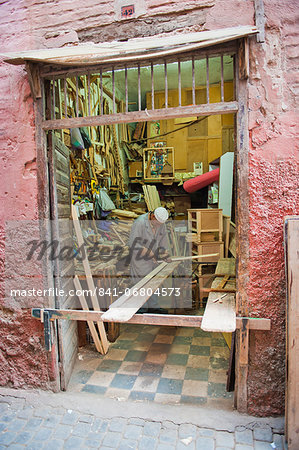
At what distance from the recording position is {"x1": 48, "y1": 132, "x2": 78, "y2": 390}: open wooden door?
3668 mm

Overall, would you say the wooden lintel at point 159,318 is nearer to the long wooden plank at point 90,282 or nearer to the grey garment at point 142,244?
the long wooden plank at point 90,282

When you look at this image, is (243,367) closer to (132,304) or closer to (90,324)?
(132,304)

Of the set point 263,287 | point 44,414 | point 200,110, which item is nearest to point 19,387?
point 44,414

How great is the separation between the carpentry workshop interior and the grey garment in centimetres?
17

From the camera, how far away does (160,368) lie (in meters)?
4.29

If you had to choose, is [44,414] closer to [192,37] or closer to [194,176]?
[192,37]

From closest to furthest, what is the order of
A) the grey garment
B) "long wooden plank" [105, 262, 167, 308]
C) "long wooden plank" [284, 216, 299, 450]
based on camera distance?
"long wooden plank" [284, 216, 299, 450]
"long wooden plank" [105, 262, 167, 308]
the grey garment

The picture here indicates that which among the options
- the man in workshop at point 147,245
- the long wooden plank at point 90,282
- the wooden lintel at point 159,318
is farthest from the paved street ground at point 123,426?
the man in workshop at point 147,245

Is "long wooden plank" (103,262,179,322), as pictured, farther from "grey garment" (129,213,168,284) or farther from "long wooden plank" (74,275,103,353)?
"long wooden plank" (74,275,103,353)

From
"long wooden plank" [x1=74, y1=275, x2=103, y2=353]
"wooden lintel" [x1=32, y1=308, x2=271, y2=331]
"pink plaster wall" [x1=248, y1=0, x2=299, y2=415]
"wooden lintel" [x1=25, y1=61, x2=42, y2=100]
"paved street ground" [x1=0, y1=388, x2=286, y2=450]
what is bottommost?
"paved street ground" [x1=0, y1=388, x2=286, y2=450]

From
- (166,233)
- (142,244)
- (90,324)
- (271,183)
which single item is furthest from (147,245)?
(271,183)

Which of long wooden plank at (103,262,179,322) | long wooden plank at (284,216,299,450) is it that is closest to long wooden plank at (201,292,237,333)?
long wooden plank at (284,216,299,450)

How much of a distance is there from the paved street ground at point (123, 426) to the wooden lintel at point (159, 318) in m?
0.93

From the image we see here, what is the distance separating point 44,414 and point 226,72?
356 inches
